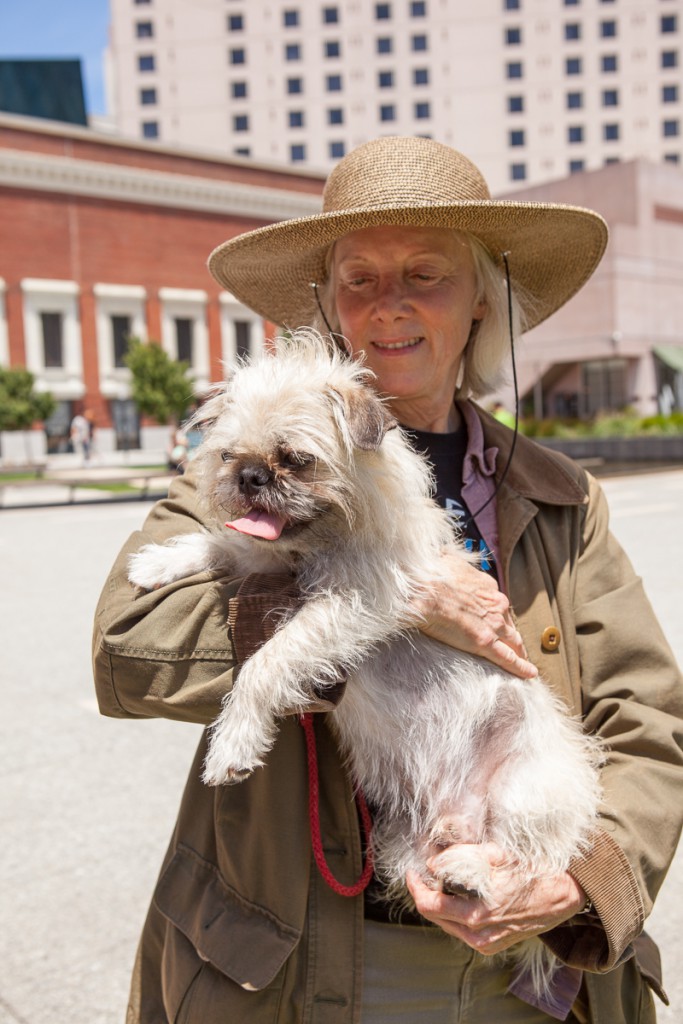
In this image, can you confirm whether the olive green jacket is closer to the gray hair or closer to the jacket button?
the jacket button

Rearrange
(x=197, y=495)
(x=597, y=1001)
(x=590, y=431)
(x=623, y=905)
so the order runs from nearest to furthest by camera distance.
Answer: (x=623, y=905), (x=597, y=1001), (x=197, y=495), (x=590, y=431)

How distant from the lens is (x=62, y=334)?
46875mm


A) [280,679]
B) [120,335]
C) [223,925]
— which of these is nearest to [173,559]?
[280,679]

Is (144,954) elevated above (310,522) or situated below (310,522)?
below

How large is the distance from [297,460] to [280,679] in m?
0.48

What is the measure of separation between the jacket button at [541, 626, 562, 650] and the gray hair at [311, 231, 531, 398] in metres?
0.79

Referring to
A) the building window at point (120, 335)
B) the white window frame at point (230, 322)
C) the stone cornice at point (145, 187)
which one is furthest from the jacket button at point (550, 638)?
the white window frame at point (230, 322)

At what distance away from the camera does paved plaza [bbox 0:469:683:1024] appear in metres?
3.78

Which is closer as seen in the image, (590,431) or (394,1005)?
(394,1005)

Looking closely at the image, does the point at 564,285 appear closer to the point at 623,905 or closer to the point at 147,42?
the point at 623,905

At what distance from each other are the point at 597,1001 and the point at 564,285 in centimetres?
199

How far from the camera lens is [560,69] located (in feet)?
258

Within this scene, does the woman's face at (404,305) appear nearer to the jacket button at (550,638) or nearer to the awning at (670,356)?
the jacket button at (550,638)

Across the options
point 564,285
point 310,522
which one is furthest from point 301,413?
point 564,285
